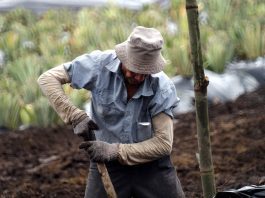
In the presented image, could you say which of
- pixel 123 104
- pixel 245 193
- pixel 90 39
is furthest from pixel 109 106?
pixel 90 39

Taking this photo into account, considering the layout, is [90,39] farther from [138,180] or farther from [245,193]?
[245,193]

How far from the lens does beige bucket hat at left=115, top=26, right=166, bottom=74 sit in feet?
11.4

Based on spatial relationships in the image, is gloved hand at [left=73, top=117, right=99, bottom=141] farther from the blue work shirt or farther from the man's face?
the man's face

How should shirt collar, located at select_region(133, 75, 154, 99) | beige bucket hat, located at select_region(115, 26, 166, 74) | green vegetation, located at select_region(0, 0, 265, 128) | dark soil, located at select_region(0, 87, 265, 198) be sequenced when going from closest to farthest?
beige bucket hat, located at select_region(115, 26, 166, 74)
shirt collar, located at select_region(133, 75, 154, 99)
dark soil, located at select_region(0, 87, 265, 198)
green vegetation, located at select_region(0, 0, 265, 128)

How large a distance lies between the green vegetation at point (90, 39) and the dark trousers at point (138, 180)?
14.1ft

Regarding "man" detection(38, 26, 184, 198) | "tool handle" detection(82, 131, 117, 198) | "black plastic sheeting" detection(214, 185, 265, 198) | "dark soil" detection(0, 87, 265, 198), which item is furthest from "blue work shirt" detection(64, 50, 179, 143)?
"dark soil" detection(0, 87, 265, 198)

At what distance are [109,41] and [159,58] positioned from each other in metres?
6.98

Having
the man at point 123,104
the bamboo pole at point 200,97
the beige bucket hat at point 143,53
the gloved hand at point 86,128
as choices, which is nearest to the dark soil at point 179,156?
the bamboo pole at point 200,97

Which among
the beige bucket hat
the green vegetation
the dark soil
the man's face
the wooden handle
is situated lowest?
the green vegetation

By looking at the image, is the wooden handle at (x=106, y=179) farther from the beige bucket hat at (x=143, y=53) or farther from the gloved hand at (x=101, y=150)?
the beige bucket hat at (x=143, y=53)

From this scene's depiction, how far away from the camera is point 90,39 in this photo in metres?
11.3

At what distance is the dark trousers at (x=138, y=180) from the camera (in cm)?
380

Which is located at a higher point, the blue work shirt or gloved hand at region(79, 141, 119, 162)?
the blue work shirt

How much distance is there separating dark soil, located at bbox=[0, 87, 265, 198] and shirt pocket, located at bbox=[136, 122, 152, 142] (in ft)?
6.00
